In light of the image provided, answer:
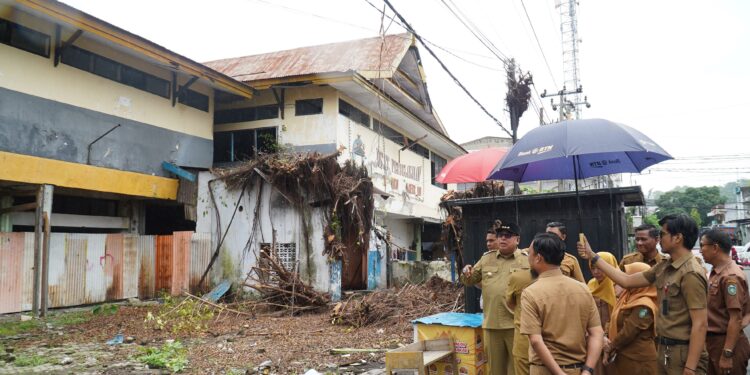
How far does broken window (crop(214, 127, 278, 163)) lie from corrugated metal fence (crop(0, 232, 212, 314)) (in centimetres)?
335

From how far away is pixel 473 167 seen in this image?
11031 mm

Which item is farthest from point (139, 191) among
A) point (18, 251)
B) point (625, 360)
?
point (625, 360)

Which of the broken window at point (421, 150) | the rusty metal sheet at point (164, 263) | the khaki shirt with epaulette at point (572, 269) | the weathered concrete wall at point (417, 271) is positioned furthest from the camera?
the broken window at point (421, 150)

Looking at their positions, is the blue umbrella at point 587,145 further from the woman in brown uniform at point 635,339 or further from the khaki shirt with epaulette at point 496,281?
the woman in brown uniform at point 635,339

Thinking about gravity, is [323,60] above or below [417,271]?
above

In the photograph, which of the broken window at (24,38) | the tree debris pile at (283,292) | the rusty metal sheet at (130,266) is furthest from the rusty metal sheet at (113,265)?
the broken window at (24,38)

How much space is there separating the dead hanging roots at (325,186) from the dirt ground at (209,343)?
2.87 meters

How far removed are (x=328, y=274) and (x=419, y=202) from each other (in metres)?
9.12

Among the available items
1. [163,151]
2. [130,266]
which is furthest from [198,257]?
[163,151]

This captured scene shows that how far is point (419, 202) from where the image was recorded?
71.0ft

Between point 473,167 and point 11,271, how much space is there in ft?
33.6

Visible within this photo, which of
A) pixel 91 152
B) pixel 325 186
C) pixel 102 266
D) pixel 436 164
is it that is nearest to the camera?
pixel 91 152

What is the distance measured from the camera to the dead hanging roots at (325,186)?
13164mm

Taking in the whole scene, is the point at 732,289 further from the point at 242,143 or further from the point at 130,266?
the point at 242,143
